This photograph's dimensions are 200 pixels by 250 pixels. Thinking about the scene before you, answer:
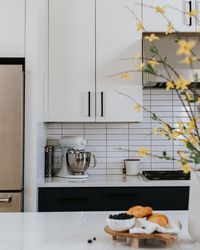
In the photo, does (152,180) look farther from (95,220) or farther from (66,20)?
(66,20)

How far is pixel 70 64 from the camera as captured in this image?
2.74m

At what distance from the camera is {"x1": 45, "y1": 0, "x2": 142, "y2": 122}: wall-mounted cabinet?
2.74 meters

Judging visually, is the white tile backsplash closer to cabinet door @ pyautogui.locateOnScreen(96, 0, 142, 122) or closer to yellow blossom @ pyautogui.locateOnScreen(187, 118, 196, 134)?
cabinet door @ pyautogui.locateOnScreen(96, 0, 142, 122)

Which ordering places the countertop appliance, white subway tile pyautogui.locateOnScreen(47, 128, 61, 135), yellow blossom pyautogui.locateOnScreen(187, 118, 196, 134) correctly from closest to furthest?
yellow blossom pyautogui.locateOnScreen(187, 118, 196, 134)
the countertop appliance
white subway tile pyautogui.locateOnScreen(47, 128, 61, 135)

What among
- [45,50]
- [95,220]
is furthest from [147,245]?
[45,50]

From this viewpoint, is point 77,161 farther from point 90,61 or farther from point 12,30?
point 12,30

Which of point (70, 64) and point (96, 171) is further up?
point (70, 64)

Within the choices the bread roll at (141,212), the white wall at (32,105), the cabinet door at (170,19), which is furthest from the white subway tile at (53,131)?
the bread roll at (141,212)

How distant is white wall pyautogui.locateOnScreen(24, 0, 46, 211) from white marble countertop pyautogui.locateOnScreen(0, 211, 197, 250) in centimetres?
76

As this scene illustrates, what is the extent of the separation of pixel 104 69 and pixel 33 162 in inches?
36.7

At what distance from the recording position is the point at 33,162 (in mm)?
2305

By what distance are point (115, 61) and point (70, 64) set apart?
0.35 metres

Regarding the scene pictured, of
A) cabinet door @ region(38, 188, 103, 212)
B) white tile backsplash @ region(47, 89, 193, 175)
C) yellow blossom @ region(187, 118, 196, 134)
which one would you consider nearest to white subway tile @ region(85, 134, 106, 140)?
white tile backsplash @ region(47, 89, 193, 175)

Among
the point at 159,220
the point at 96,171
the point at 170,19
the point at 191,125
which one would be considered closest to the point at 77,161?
the point at 96,171
